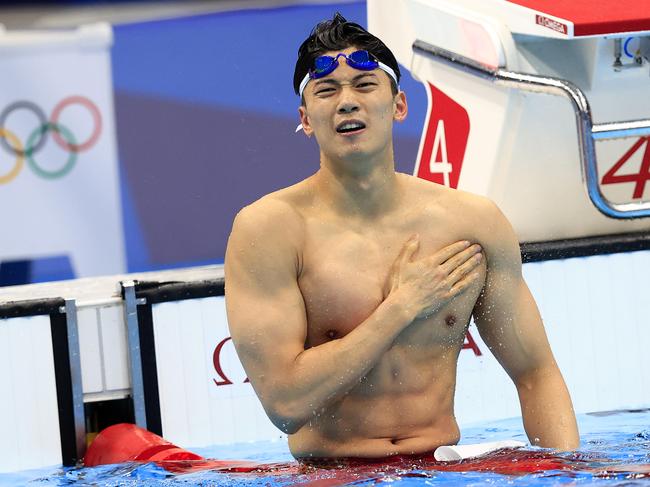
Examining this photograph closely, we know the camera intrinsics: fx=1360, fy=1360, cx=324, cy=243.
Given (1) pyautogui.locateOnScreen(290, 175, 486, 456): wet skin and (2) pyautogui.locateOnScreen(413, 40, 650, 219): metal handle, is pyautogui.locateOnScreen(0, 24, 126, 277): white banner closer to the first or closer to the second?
(2) pyautogui.locateOnScreen(413, 40, 650, 219): metal handle

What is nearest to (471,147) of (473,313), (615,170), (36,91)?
(615,170)

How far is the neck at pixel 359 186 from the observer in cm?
309

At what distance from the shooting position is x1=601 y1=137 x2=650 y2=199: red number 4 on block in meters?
4.71

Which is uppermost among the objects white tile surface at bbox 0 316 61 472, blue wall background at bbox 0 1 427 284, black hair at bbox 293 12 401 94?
blue wall background at bbox 0 1 427 284

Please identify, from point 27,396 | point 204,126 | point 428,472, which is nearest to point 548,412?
point 428,472

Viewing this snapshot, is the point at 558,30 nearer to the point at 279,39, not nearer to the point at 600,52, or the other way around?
Result: the point at 600,52

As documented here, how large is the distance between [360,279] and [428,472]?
47 centimetres

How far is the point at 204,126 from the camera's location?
Answer: 21.0 ft

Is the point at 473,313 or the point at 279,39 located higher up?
the point at 279,39

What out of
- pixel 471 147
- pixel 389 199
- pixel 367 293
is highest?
pixel 471 147

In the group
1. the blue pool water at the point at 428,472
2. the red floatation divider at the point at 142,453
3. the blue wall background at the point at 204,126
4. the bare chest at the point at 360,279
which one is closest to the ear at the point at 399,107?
the bare chest at the point at 360,279

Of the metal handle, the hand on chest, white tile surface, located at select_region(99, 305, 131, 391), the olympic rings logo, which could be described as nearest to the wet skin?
the hand on chest

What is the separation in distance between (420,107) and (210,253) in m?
1.20

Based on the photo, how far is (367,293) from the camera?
309cm
